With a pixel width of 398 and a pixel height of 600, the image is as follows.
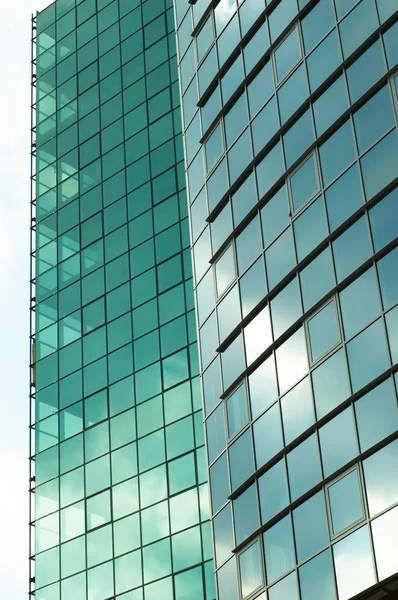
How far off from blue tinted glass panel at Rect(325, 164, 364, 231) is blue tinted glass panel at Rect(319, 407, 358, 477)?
15.5ft

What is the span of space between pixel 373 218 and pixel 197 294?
9576 millimetres

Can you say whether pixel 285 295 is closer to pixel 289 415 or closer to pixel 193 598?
pixel 289 415

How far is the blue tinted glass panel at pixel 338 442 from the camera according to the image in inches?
1028

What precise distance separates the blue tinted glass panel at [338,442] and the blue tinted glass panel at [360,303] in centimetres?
190

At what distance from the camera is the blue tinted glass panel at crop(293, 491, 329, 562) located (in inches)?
1044

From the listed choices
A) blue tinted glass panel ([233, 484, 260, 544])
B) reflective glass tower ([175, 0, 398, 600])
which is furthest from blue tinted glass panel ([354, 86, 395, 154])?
blue tinted glass panel ([233, 484, 260, 544])

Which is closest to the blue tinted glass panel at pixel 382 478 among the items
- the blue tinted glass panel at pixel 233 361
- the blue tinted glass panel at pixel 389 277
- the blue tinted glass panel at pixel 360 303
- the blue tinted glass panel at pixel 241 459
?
the blue tinted glass panel at pixel 360 303

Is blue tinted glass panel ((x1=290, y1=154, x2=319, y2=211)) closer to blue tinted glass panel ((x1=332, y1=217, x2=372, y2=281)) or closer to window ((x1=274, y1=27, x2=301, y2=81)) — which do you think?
blue tinted glass panel ((x1=332, y1=217, x2=372, y2=281))

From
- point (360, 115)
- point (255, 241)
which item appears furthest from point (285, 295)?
point (360, 115)

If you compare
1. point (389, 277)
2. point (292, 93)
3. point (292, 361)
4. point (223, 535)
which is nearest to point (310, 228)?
point (292, 361)

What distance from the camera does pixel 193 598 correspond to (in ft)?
131

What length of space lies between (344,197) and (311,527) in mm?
7669

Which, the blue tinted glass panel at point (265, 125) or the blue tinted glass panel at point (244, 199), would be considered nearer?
the blue tinted glass panel at point (265, 125)

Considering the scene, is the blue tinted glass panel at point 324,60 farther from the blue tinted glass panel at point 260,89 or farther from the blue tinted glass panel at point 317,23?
the blue tinted glass panel at point 260,89
